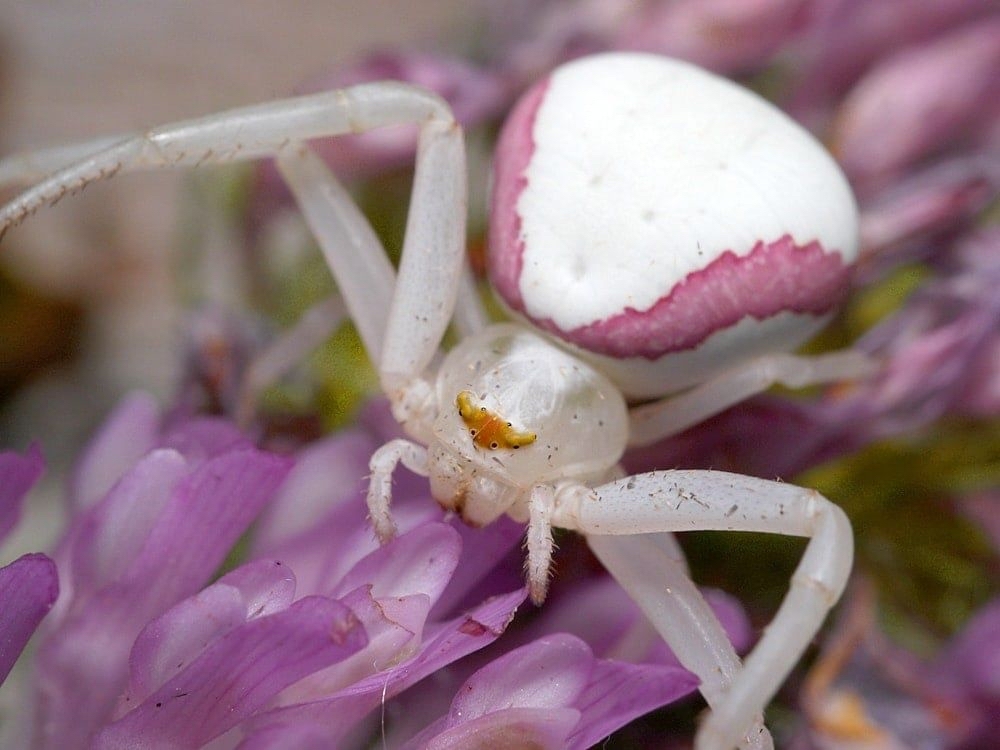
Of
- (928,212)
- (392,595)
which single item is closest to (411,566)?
(392,595)

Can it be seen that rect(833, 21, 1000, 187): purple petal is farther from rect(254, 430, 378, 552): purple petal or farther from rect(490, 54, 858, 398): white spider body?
rect(254, 430, 378, 552): purple petal

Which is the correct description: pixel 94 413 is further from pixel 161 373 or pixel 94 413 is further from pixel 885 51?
pixel 885 51

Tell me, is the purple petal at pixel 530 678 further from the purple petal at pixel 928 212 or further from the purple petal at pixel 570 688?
the purple petal at pixel 928 212

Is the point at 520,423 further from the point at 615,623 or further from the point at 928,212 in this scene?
the point at 928,212

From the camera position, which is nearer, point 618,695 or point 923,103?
point 618,695

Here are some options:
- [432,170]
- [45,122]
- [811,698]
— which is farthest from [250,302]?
[45,122]

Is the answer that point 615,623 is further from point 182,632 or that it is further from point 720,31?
point 720,31

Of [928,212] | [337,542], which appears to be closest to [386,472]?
[337,542]

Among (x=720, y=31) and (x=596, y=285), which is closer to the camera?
(x=596, y=285)
